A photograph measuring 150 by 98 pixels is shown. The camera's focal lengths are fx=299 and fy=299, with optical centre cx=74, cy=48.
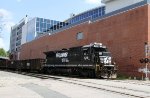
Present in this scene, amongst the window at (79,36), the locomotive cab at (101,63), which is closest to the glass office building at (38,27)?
the window at (79,36)

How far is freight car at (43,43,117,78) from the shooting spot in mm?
31688

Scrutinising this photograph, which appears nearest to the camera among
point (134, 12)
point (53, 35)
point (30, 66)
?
point (134, 12)

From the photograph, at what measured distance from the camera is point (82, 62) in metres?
34.0

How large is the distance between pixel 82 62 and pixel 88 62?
1292 mm

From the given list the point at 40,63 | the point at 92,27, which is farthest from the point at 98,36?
the point at 40,63

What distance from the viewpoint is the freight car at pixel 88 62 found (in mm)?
31688

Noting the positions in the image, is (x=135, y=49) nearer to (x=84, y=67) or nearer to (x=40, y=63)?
(x=84, y=67)

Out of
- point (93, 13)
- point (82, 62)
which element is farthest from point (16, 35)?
point (82, 62)

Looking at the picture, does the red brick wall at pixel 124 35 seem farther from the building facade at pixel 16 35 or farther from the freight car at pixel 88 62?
the building facade at pixel 16 35

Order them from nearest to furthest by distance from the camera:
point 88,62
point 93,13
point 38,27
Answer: point 88,62
point 93,13
point 38,27

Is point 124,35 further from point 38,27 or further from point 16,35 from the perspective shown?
point 16,35

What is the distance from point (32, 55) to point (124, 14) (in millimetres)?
40608

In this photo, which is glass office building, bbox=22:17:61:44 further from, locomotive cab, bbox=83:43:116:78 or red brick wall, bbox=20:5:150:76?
locomotive cab, bbox=83:43:116:78

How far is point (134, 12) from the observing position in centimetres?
3600
